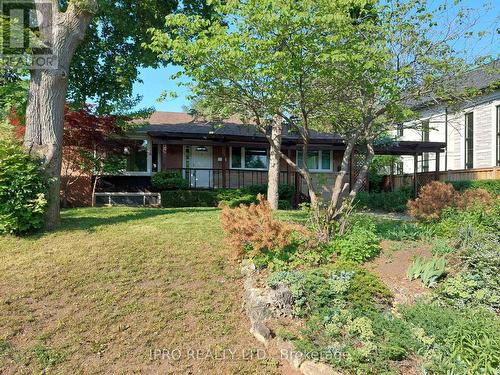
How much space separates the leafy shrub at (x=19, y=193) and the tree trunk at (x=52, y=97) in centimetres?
Result: 37

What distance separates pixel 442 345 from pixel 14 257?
6.08 meters

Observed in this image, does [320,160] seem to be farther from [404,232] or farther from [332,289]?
[332,289]

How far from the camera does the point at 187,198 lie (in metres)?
13.9

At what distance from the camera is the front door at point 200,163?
16780 millimetres

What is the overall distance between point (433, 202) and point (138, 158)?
A: 1243cm

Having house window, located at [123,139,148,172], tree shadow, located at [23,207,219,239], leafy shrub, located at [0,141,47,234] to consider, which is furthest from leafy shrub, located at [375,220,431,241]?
house window, located at [123,139,148,172]

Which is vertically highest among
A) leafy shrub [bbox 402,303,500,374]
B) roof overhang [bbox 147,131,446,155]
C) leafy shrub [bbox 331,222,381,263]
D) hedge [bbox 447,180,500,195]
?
roof overhang [bbox 147,131,446,155]

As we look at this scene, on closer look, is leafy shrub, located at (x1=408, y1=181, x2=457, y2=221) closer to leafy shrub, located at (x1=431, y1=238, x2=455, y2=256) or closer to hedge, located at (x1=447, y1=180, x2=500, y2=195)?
leafy shrub, located at (x1=431, y1=238, x2=455, y2=256)

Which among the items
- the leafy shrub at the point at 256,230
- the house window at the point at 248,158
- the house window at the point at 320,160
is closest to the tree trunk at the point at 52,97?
the leafy shrub at the point at 256,230

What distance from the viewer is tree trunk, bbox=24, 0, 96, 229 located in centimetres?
753

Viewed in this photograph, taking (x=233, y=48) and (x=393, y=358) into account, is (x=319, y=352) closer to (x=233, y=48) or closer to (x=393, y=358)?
(x=393, y=358)

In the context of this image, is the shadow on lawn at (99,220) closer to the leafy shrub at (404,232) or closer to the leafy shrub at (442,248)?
the leafy shrub at (404,232)

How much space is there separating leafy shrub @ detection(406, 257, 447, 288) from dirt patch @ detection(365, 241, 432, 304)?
3.4 inches

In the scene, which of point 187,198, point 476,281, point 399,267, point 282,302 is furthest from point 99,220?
point 476,281
